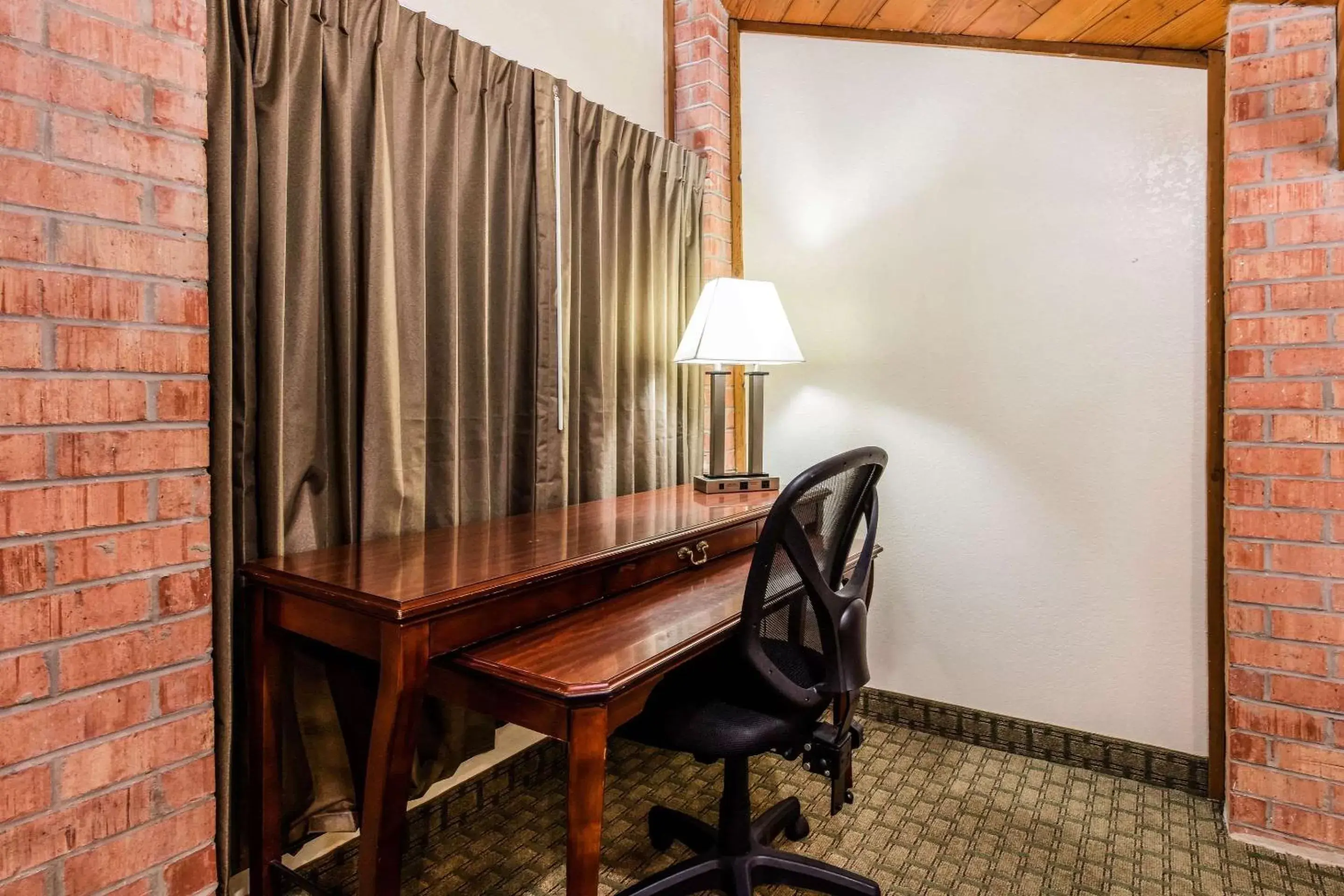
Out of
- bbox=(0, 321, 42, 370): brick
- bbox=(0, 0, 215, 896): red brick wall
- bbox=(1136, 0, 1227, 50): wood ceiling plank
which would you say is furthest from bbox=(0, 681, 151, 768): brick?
bbox=(1136, 0, 1227, 50): wood ceiling plank

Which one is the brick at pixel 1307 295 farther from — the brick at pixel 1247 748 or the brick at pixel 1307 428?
the brick at pixel 1247 748

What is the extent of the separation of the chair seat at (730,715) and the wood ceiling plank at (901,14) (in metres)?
2.04

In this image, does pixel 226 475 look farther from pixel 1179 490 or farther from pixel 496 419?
pixel 1179 490

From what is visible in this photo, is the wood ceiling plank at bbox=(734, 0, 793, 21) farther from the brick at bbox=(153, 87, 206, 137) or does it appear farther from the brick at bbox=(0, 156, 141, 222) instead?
the brick at bbox=(0, 156, 141, 222)

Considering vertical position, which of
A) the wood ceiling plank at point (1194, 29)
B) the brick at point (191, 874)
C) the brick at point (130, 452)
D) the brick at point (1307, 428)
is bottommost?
the brick at point (191, 874)

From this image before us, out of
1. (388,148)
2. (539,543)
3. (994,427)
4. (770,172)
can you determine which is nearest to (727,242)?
(770,172)

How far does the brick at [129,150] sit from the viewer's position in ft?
3.63

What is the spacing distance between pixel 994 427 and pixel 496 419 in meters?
1.56

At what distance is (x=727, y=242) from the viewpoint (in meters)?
2.91

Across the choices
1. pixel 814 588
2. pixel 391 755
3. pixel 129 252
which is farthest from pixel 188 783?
pixel 814 588

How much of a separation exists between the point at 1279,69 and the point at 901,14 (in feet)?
3.50

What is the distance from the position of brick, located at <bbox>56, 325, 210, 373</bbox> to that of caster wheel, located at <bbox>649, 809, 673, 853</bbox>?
141 centimetres

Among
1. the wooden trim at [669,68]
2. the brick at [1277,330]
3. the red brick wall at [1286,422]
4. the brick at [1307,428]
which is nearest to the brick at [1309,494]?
the red brick wall at [1286,422]

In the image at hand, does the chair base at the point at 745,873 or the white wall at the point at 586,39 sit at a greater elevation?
the white wall at the point at 586,39
